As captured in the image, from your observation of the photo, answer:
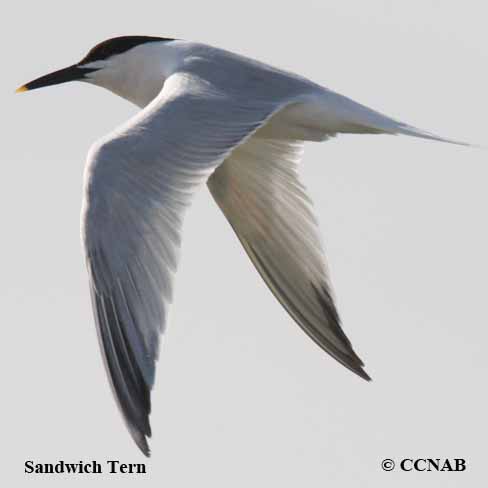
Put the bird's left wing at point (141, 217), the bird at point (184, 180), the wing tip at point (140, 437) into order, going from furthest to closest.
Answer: the bird at point (184, 180) < the bird's left wing at point (141, 217) < the wing tip at point (140, 437)

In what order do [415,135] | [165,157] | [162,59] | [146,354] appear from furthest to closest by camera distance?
1. [162,59]
2. [415,135]
3. [165,157]
4. [146,354]

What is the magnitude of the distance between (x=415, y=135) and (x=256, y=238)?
1406 mm

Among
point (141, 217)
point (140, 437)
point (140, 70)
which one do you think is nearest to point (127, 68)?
point (140, 70)

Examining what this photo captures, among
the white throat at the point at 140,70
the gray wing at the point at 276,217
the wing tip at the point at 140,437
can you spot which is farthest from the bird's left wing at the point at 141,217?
the gray wing at the point at 276,217

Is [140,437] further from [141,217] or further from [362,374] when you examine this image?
[362,374]

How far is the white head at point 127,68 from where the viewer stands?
10578 millimetres

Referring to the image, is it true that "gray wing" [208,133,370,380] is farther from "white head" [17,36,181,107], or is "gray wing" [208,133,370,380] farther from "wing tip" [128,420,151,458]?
"wing tip" [128,420,151,458]

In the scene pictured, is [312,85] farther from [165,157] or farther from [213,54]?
[165,157]

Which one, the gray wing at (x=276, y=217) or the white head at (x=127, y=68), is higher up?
the white head at (x=127, y=68)

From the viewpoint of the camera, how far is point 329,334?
A: 10.6 meters

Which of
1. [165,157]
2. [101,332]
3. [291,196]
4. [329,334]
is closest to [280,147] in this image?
[291,196]

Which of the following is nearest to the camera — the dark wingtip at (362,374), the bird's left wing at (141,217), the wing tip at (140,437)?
the wing tip at (140,437)

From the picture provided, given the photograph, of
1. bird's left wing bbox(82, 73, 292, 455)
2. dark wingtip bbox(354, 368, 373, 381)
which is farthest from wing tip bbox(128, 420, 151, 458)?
dark wingtip bbox(354, 368, 373, 381)

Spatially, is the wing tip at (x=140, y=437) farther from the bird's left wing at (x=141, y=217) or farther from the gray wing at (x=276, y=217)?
the gray wing at (x=276, y=217)
